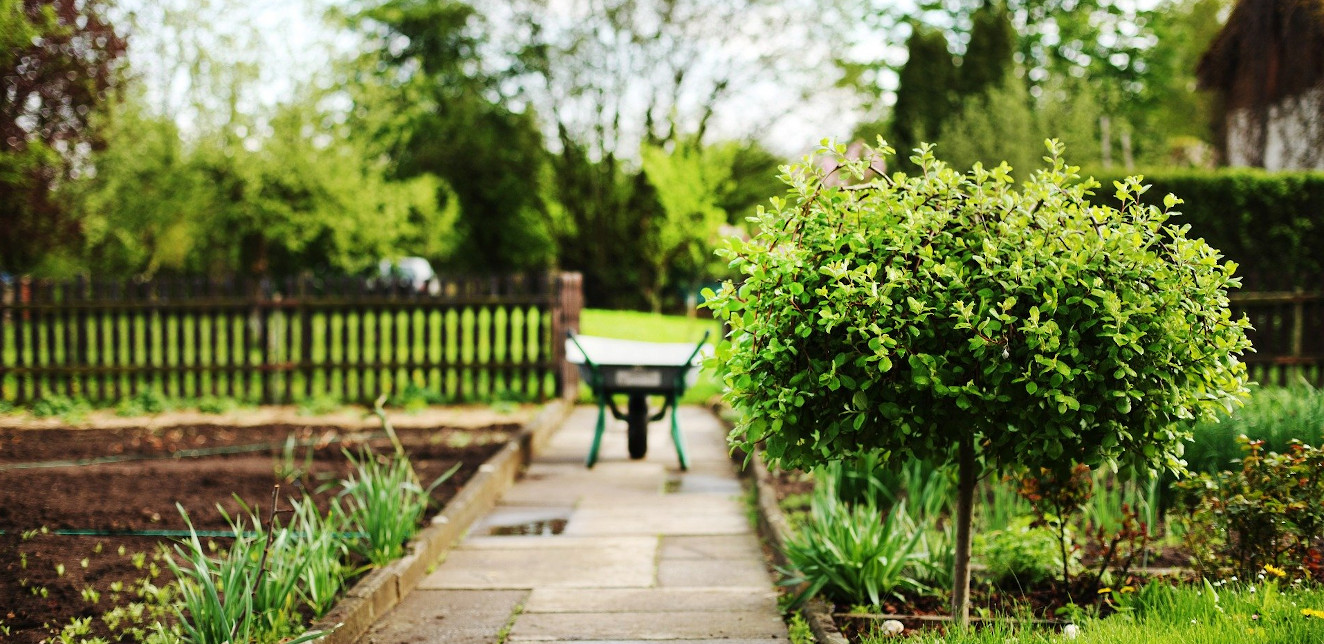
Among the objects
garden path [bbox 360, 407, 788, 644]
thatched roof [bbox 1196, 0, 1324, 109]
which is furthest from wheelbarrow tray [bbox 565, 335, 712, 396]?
thatched roof [bbox 1196, 0, 1324, 109]

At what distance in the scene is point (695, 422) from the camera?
28.8 feet

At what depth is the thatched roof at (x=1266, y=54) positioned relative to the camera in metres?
10.4

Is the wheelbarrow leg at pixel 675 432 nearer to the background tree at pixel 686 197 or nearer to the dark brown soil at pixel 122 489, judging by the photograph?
the dark brown soil at pixel 122 489

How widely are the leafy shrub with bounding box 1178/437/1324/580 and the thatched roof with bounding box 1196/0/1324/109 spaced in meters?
9.02

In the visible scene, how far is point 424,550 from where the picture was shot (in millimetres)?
→ 4238

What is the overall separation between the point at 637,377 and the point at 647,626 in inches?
111

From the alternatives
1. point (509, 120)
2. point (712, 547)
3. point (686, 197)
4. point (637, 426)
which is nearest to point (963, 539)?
point (712, 547)

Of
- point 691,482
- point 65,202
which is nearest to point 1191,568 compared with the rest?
point 691,482

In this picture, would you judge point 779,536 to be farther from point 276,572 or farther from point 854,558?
point 276,572

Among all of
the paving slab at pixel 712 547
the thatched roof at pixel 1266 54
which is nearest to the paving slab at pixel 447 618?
the paving slab at pixel 712 547

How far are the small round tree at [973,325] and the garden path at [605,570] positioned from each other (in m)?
1.03

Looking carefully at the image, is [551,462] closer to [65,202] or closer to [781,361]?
[781,361]

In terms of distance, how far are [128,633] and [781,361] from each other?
2348 millimetres

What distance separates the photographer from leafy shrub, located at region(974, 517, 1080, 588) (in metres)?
3.68
